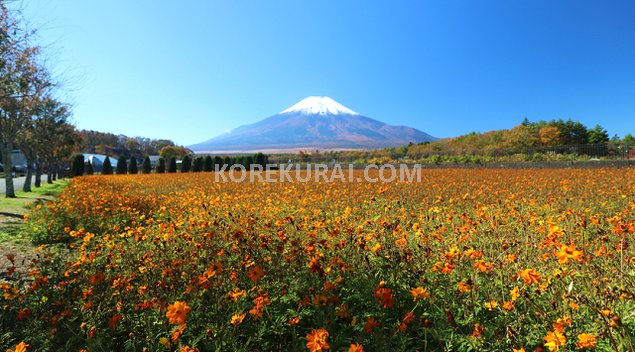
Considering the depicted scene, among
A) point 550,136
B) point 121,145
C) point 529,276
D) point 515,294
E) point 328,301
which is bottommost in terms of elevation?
point 328,301

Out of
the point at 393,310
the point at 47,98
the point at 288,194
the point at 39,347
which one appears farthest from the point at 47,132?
the point at 393,310

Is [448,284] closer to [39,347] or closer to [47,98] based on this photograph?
[39,347]

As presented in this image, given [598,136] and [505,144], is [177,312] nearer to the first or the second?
[505,144]

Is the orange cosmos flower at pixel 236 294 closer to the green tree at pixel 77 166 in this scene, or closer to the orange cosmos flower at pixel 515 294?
the orange cosmos flower at pixel 515 294

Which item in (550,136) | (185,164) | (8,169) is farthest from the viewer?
(550,136)

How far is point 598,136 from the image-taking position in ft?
180

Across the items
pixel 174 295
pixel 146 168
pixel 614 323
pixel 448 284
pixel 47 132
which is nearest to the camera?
pixel 614 323

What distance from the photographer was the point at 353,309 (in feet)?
8.37

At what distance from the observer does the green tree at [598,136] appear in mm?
54688

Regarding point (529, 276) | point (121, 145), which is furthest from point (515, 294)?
point (121, 145)

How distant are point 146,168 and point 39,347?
4094 centimetres

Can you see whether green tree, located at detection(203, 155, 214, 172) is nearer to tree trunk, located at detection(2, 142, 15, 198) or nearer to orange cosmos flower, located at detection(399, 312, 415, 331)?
tree trunk, located at detection(2, 142, 15, 198)

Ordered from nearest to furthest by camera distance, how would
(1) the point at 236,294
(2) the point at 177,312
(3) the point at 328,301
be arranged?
1. (2) the point at 177,312
2. (1) the point at 236,294
3. (3) the point at 328,301

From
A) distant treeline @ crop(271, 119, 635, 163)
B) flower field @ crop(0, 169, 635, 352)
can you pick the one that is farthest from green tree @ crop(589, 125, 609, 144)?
flower field @ crop(0, 169, 635, 352)
